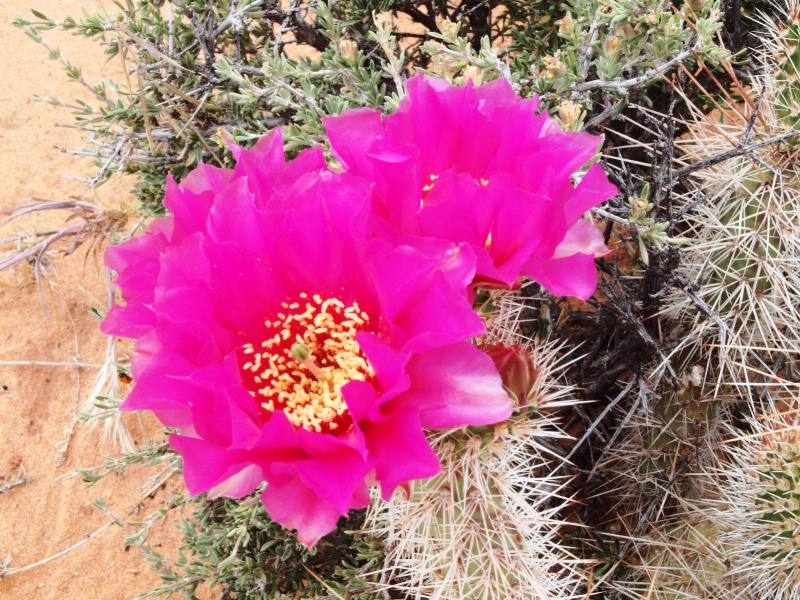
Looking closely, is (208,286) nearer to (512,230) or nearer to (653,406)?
(512,230)

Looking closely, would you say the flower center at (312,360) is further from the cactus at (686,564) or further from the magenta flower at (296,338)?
the cactus at (686,564)

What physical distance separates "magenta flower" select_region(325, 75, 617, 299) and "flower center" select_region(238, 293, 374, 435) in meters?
0.14

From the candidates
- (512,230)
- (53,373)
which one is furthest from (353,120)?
(53,373)

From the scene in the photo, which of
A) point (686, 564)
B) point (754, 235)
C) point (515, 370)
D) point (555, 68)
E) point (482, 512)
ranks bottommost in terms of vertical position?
point (686, 564)

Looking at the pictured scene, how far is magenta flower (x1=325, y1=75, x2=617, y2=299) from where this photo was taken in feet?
2.49

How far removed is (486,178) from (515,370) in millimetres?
228

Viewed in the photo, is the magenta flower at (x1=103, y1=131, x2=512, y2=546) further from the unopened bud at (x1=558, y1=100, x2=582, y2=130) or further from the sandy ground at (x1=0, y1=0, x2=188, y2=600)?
the sandy ground at (x1=0, y1=0, x2=188, y2=600)

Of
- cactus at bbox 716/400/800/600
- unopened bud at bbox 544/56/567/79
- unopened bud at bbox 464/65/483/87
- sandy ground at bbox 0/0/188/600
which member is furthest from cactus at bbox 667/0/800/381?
sandy ground at bbox 0/0/188/600

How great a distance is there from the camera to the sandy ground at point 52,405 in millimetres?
1957

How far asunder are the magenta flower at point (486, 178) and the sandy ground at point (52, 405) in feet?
4.79

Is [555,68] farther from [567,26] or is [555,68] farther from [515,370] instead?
[515,370]

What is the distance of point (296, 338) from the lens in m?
0.86

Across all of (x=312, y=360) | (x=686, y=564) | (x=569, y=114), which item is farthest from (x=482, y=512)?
(x=686, y=564)

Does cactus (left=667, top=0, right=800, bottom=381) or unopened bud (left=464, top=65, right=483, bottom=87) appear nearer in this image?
unopened bud (left=464, top=65, right=483, bottom=87)
